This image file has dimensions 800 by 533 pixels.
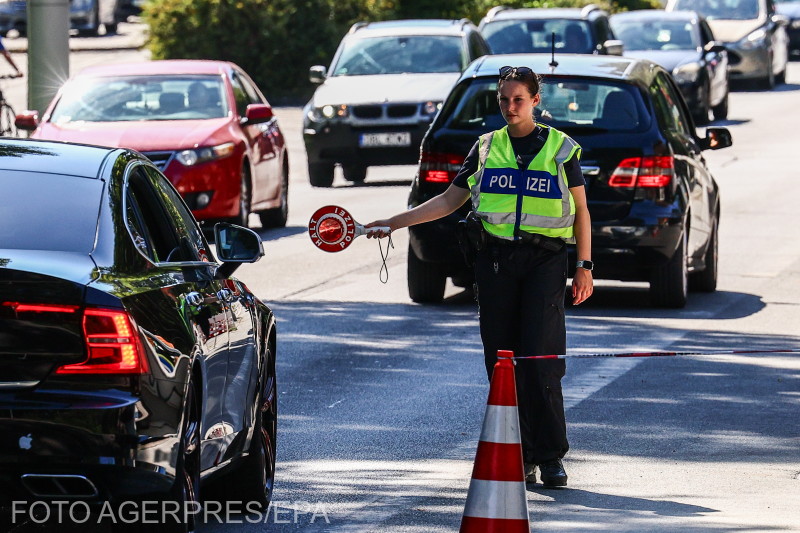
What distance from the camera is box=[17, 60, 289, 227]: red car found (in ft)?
55.3

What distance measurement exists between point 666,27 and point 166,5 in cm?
919

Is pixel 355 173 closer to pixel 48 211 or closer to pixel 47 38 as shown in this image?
pixel 47 38

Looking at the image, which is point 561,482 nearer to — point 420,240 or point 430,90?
point 420,240

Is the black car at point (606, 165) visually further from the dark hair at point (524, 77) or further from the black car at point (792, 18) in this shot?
the black car at point (792, 18)

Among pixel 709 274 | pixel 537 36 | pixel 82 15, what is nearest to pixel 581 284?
pixel 709 274

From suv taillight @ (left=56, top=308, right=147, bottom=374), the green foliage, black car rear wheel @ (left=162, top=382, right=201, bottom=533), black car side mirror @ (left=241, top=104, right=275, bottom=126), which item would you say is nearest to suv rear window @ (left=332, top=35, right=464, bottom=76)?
black car side mirror @ (left=241, top=104, right=275, bottom=126)

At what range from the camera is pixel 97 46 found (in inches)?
1734

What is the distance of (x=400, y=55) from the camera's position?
76.7ft

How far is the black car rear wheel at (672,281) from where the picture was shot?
42.8 feet

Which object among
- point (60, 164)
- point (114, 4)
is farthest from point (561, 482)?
point (114, 4)

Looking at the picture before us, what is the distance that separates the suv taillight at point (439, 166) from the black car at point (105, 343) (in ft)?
19.6

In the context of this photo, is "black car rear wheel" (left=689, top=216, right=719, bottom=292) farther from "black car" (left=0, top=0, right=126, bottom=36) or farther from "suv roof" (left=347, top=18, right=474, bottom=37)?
"black car" (left=0, top=0, right=126, bottom=36)

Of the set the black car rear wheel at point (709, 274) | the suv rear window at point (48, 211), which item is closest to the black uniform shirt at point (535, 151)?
the suv rear window at point (48, 211)

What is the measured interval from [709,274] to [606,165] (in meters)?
1.95
